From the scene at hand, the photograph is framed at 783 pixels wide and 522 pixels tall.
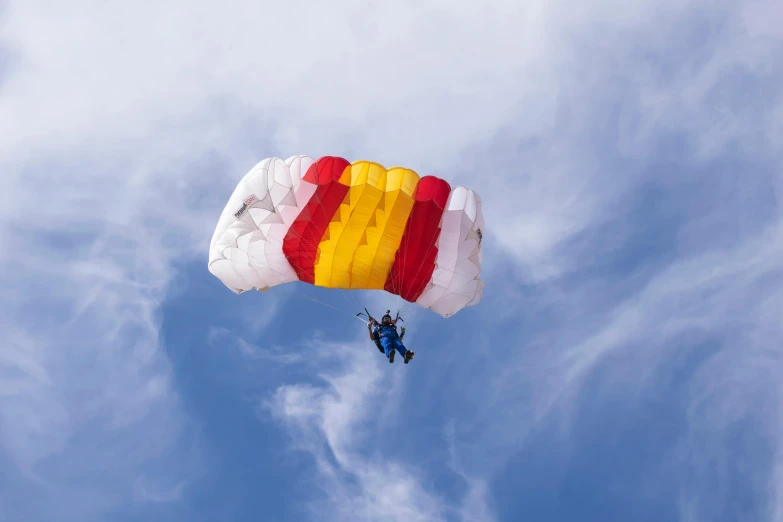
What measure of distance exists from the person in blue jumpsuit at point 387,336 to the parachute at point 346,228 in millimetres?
1407

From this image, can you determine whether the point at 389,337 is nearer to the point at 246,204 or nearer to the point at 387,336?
the point at 387,336

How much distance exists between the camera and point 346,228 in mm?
25531

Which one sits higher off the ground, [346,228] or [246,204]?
[246,204]

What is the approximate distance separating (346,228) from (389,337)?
3.87 meters

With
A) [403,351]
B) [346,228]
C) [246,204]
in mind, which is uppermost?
[246,204]

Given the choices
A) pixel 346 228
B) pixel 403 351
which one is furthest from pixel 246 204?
pixel 403 351

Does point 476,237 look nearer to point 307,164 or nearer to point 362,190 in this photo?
point 362,190

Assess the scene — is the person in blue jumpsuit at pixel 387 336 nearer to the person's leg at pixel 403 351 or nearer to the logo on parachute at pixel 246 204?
the person's leg at pixel 403 351

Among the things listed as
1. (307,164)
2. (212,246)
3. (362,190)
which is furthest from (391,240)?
(212,246)

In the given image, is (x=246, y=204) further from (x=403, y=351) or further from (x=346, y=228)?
(x=403, y=351)

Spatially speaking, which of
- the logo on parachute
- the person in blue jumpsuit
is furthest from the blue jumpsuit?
the logo on parachute

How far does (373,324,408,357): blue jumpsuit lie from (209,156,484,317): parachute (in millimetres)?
1659

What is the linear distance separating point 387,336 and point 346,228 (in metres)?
3.81

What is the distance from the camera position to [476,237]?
26.4 metres
